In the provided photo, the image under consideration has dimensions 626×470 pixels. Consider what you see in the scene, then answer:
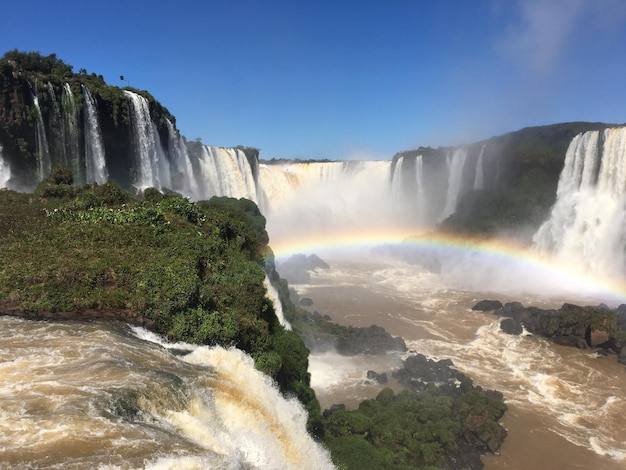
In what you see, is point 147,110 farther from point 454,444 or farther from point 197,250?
point 454,444

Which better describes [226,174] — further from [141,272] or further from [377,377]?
[141,272]

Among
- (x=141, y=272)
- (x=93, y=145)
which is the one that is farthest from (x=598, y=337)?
(x=93, y=145)

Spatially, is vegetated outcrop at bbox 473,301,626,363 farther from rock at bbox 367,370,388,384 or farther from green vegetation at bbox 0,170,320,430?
green vegetation at bbox 0,170,320,430

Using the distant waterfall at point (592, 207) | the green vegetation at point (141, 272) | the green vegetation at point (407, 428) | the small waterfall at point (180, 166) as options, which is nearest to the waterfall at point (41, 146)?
the green vegetation at point (141, 272)

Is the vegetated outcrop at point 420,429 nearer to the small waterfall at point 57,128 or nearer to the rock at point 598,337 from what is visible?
the rock at point 598,337

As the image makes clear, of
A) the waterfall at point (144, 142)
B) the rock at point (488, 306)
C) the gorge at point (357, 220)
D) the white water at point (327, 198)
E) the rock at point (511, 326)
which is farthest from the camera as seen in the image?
the white water at point (327, 198)

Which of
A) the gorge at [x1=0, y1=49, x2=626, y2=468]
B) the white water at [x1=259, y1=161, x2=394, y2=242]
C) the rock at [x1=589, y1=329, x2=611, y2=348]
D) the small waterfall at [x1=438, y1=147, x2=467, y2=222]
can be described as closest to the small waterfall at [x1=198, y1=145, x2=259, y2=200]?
the gorge at [x1=0, y1=49, x2=626, y2=468]
